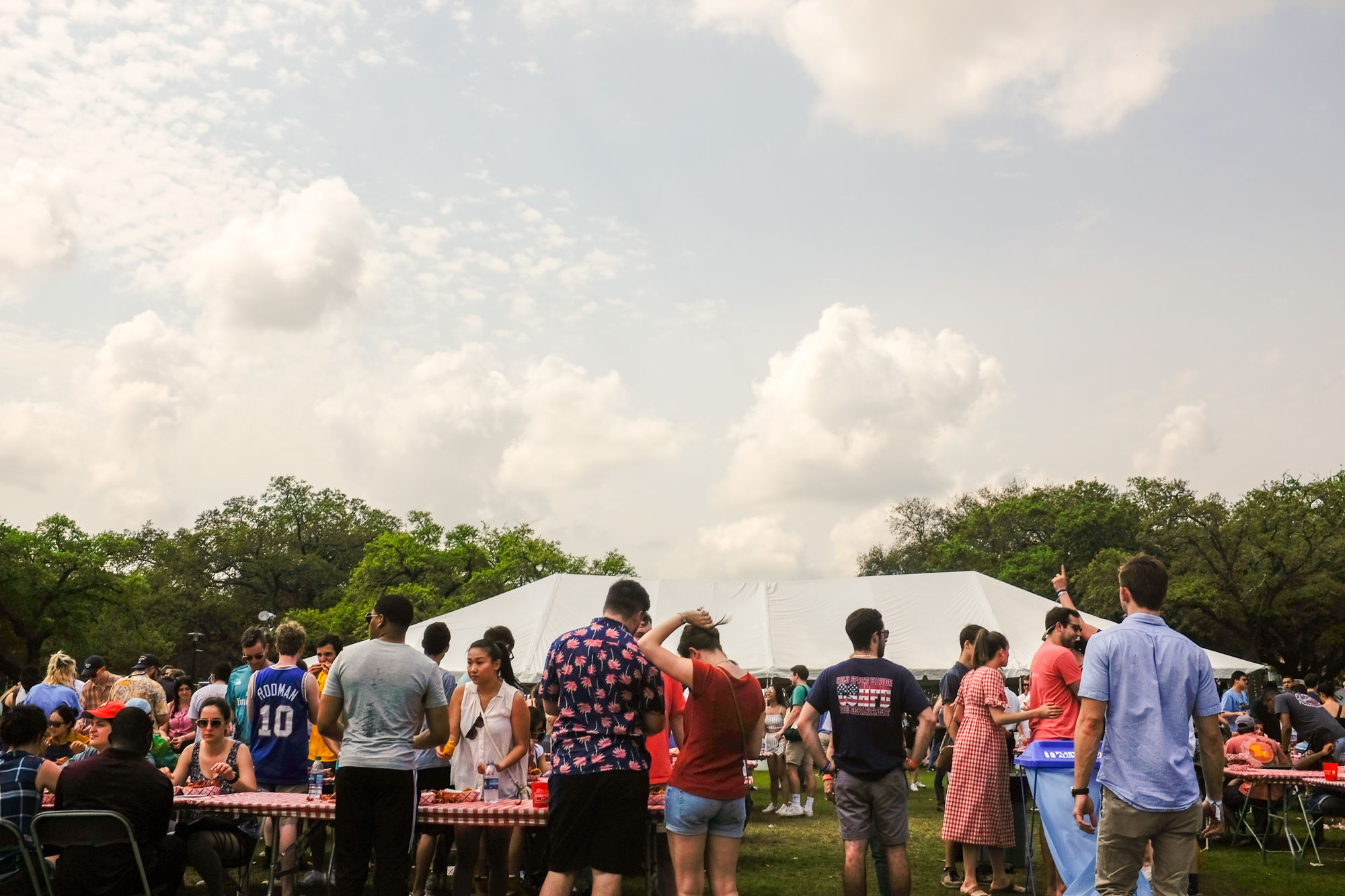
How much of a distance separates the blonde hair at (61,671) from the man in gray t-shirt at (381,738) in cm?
549

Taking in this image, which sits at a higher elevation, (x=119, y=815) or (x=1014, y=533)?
(x=1014, y=533)

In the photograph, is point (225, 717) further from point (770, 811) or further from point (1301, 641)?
point (1301, 641)

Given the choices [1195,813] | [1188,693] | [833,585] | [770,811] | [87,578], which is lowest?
[770,811]

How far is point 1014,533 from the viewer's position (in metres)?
59.4

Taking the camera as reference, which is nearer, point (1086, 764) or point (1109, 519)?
point (1086, 764)

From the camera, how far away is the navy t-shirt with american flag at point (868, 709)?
569 centimetres

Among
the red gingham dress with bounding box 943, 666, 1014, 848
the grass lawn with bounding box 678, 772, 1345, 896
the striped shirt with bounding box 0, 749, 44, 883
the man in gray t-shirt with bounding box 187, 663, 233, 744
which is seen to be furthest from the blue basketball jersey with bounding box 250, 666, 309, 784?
the red gingham dress with bounding box 943, 666, 1014, 848

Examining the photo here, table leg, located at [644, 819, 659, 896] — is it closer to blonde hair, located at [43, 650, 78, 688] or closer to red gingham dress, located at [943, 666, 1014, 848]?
red gingham dress, located at [943, 666, 1014, 848]

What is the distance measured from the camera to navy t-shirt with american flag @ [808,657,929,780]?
5688 mm

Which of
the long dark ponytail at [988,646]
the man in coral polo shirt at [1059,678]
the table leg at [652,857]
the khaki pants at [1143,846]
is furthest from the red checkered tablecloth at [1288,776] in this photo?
the table leg at [652,857]

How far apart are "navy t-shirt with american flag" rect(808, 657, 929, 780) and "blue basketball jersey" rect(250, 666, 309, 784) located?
10.9 ft

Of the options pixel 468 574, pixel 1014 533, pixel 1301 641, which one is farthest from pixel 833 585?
pixel 1014 533

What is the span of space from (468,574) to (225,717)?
4682 centimetres

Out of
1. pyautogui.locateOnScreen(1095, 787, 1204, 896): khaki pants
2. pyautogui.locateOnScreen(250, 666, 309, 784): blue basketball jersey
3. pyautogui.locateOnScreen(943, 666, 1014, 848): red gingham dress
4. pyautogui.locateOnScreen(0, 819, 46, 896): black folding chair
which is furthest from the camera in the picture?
pyautogui.locateOnScreen(943, 666, 1014, 848): red gingham dress
